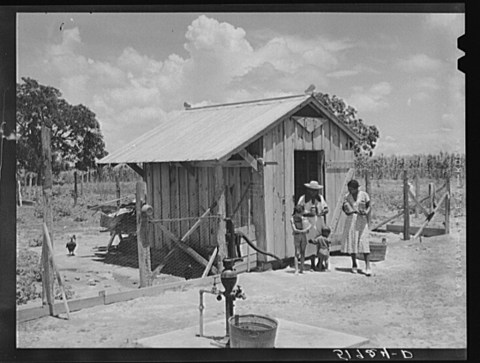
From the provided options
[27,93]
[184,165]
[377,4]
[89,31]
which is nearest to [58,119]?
[27,93]

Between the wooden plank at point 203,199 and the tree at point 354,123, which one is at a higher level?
the tree at point 354,123

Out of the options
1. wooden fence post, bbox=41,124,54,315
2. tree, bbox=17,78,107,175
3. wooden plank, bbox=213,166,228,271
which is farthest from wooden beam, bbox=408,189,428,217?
wooden fence post, bbox=41,124,54,315

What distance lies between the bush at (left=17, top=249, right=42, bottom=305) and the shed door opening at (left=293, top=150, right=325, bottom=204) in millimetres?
2031

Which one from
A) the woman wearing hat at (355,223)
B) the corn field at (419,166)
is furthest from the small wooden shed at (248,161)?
the corn field at (419,166)

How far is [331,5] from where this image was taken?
11.5 ft

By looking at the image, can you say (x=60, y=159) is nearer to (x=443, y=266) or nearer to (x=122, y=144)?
(x=122, y=144)

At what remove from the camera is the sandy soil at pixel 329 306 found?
11.5 ft

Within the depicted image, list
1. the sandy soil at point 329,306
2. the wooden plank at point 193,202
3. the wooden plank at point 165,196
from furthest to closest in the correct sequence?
the wooden plank at point 165,196, the wooden plank at point 193,202, the sandy soil at point 329,306

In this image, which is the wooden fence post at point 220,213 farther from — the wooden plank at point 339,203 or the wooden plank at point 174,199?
the wooden plank at point 339,203

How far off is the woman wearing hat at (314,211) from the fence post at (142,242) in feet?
4.09

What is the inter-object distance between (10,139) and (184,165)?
1476mm

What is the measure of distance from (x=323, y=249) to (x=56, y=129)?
2172 millimetres

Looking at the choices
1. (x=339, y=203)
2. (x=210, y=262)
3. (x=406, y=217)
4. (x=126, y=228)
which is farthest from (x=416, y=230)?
(x=126, y=228)

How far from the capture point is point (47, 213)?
3.81m
